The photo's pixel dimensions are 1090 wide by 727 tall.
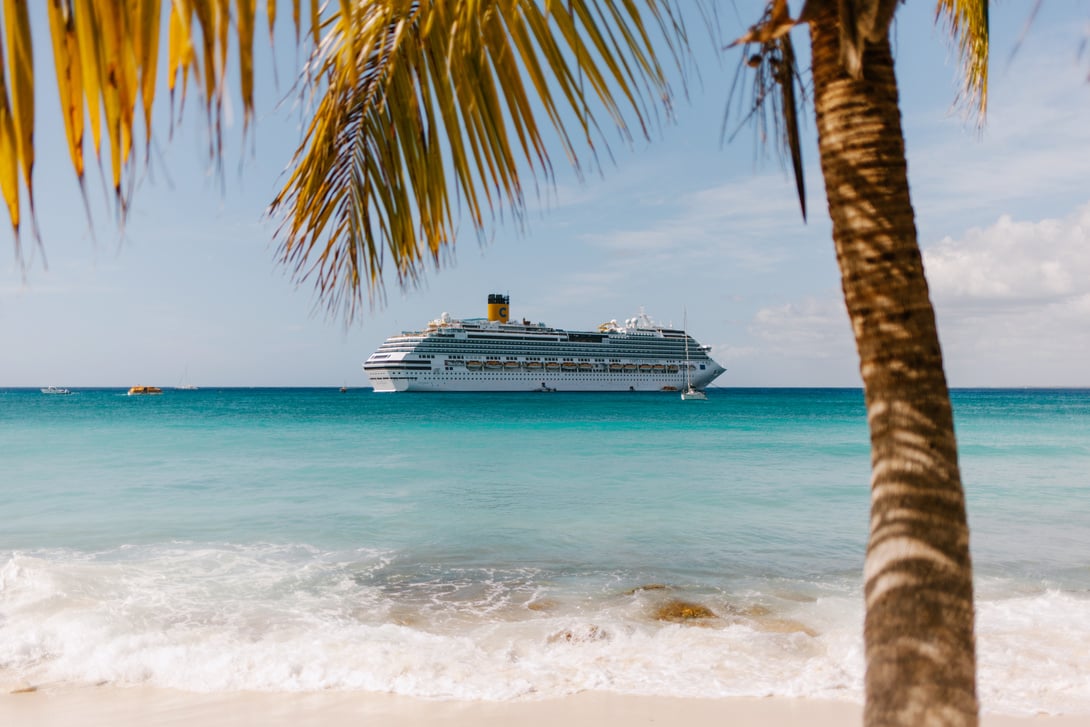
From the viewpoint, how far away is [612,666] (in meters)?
3.94

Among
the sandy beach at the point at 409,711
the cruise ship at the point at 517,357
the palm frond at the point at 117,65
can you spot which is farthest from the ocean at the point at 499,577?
the cruise ship at the point at 517,357

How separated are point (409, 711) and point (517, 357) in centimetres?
5416

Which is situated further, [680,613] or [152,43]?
[680,613]

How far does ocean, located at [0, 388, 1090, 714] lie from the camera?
155 inches

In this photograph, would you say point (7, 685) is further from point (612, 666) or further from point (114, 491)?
point (114, 491)

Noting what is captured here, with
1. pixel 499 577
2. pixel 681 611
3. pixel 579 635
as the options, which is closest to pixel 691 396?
pixel 499 577

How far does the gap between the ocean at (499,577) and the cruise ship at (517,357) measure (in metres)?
40.5

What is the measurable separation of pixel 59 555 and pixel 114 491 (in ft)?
17.3

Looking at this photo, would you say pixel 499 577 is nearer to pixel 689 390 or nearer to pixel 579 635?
pixel 579 635

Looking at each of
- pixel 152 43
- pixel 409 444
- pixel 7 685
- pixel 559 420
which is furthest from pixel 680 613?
pixel 559 420

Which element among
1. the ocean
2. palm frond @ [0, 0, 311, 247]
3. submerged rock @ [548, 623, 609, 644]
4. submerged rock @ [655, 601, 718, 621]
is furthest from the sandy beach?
palm frond @ [0, 0, 311, 247]

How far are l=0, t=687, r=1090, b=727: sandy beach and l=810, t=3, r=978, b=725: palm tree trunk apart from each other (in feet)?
7.81

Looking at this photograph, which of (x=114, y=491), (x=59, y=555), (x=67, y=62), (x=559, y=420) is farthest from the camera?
(x=559, y=420)

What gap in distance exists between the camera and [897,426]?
115cm
